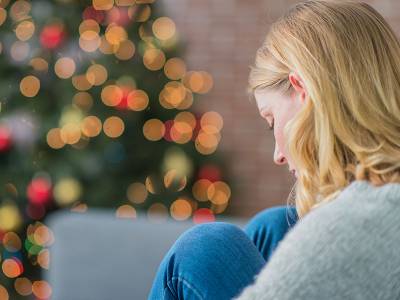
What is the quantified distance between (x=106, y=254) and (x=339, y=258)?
1559mm

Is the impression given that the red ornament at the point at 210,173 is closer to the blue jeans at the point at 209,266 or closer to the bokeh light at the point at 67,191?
the bokeh light at the point at 67,191

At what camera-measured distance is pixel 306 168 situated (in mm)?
1275

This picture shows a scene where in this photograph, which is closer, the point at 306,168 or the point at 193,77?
the point at 306,168

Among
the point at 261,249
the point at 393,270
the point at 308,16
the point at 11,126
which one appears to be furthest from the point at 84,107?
the point at 393,270

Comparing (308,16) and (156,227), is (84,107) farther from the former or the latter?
(308,16)

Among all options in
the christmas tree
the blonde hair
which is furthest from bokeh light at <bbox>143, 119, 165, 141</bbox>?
the blonde hair

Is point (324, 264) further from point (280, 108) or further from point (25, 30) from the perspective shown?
point (25, 30)

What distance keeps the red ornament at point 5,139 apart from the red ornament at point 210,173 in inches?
33.1

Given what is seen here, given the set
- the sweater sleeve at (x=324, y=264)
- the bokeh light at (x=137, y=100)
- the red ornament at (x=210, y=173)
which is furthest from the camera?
the red ornament at (x=210, y=173)

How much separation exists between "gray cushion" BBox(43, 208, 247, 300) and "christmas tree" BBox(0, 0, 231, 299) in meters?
0.70

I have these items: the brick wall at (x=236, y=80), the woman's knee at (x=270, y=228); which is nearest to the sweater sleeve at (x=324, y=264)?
the woman's knee at (x=270, y=228)

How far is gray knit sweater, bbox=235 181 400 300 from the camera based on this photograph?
101 centimetres

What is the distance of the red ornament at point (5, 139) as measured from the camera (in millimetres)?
3235

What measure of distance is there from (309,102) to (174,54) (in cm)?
220
